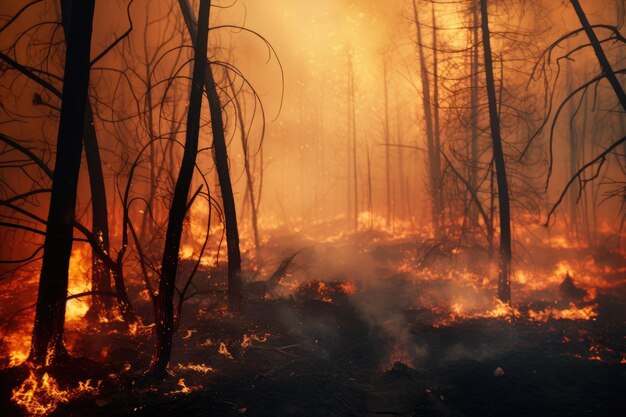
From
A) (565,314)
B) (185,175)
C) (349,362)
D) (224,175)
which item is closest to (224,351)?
(349,362)

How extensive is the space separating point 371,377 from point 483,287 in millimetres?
8504

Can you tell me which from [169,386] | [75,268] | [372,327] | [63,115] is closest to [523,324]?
[372,327]

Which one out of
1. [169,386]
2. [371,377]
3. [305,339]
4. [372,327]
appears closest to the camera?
[169,386]

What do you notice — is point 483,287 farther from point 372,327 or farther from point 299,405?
point 299,405

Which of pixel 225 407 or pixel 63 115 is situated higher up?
pixel 63 115

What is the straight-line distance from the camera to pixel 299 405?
20.1ft

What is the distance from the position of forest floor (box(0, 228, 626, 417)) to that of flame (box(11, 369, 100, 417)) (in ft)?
0.28

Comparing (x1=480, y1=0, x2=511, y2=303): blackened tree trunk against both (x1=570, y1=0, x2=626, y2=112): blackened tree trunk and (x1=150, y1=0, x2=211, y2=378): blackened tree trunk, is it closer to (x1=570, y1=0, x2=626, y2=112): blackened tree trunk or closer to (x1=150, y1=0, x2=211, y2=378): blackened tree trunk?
(x1=570, y1=0, x2=626, y2=112): blackened tree trunk

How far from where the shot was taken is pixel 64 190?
18.4ft

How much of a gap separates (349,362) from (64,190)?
6.02 m

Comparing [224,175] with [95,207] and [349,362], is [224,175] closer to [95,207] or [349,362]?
[95,207]

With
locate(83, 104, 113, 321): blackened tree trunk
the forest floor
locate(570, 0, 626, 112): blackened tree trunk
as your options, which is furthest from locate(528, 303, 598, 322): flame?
locate(83, 104, 113, 321): blackened tree trunk

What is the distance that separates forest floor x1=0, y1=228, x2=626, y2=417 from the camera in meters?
5.83

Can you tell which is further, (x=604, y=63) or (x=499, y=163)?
(x=499, y=163)
